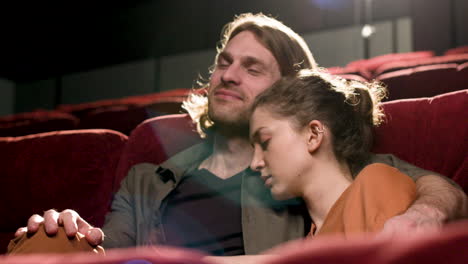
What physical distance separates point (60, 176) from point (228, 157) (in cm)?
34

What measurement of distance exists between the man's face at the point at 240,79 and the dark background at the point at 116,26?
2268 mm

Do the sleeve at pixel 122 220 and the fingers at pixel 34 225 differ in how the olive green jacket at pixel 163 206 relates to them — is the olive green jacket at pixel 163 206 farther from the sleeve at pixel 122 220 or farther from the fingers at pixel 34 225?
the fingers at pixel 34 225

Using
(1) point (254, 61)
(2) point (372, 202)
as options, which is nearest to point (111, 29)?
(1) point (254, 61)

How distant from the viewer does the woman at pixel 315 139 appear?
2.41 feet

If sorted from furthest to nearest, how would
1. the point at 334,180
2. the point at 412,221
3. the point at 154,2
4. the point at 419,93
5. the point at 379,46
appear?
the point at 154,2
the point at 379,46
the point at 419,93
the point at 334,180
the point at 412,221

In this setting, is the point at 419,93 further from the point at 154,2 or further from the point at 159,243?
the point at 154,2

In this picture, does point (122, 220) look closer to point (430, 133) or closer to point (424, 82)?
point (430, 133)

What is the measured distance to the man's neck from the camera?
0.94 m

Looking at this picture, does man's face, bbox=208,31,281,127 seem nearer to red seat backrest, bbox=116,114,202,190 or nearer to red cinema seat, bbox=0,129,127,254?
red seat backrest, bbox=116,114,202,190

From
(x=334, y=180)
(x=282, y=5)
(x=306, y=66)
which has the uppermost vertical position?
(x=282, y=5)

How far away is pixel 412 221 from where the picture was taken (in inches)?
20.8

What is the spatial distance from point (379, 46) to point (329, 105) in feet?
7.63

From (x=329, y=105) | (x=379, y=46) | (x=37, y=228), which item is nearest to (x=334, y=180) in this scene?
(x=329, y=105)

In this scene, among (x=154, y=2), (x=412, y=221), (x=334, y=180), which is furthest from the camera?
(x=154, y=2)
